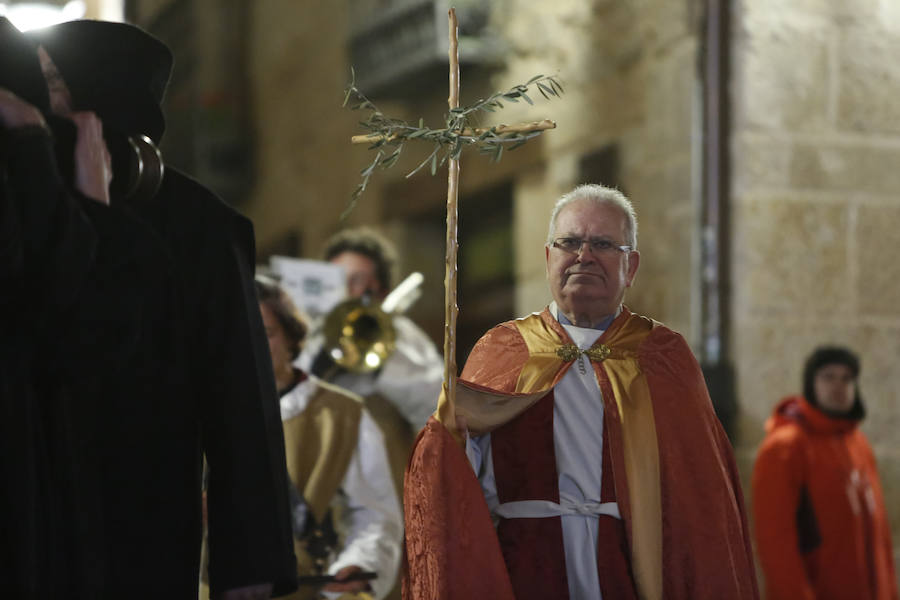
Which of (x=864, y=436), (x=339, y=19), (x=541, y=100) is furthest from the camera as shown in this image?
(x=339, y=19)

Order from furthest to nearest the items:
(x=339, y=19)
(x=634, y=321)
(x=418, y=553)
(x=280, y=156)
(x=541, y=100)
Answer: (x=280, y=156), (x=339, y=19), (x=541, y=100), (x=634, y=321), (x=418, y=553)

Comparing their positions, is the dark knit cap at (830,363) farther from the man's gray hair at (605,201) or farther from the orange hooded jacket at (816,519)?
the man's gray hair at (605,201)

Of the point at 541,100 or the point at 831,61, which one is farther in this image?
the point at 541,100

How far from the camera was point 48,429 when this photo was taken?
2457mm

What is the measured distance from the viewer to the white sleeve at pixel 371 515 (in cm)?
414

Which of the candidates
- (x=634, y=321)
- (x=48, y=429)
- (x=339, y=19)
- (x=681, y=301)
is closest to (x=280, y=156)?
(x=339, y=19)

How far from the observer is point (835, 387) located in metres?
6.37

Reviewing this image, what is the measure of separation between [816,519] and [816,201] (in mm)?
1802

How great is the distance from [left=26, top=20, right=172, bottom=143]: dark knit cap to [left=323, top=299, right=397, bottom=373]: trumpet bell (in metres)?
3.21

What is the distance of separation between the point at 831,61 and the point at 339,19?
4.61 m

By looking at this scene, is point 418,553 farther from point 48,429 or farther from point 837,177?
point 837,177

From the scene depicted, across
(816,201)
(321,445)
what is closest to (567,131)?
(816,201)

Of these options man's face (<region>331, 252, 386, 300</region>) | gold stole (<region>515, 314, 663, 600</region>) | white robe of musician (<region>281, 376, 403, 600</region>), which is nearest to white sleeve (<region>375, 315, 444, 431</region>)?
man's face (<region>331, 252, 386, 300</region>)

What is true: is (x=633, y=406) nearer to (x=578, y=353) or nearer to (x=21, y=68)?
(x=578, y=353)
